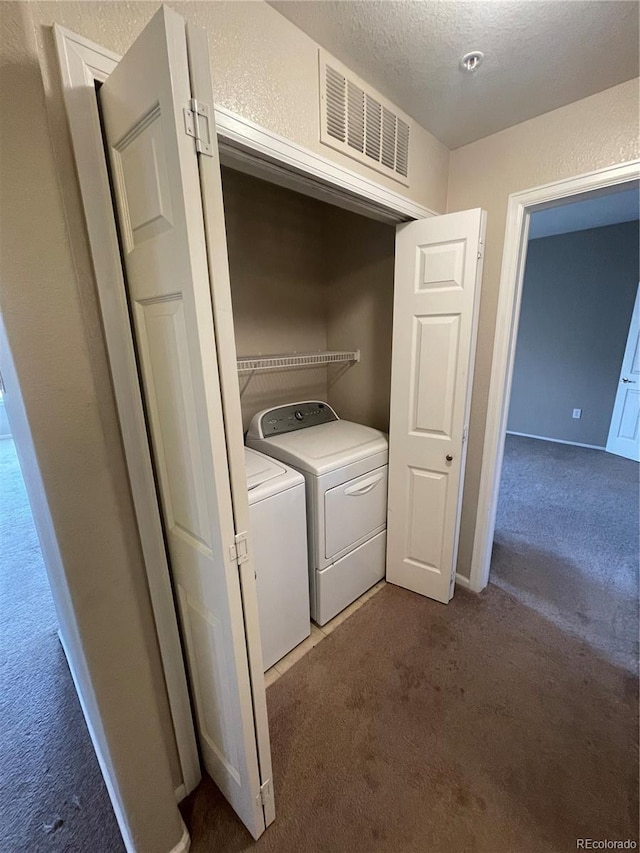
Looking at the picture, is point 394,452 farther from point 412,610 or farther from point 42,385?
point 42,385

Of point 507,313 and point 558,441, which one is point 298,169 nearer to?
point 507,313

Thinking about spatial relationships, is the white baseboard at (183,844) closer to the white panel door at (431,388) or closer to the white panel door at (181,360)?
the white panel door at (181,360)

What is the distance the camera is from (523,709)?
1465mm

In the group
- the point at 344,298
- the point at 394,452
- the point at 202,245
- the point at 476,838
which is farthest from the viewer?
the point at 344,298

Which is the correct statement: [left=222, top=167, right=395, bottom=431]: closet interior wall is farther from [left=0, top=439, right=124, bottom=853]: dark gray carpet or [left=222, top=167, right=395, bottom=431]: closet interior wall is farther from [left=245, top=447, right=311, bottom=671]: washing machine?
[left=0, top=439, right=124, bottom=853]: dark gray carpet

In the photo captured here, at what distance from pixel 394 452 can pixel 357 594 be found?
86cm

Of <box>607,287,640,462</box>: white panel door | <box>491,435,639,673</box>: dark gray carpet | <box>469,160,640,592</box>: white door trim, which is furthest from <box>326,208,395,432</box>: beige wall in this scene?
<box>607,287,640,462</box>: white panel door

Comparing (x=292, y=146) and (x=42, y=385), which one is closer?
(x=42, y=385)

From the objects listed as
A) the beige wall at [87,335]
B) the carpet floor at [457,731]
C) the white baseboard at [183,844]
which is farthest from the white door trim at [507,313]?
the white baseboard at [183,844]

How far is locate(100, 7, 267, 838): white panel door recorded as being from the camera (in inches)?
25.1

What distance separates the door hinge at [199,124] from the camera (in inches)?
24.5

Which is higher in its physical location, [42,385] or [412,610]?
[42,385]

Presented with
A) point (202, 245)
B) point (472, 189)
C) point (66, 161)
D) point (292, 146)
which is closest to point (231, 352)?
point (202, 245)

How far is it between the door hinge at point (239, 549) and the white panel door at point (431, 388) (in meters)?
1.26
